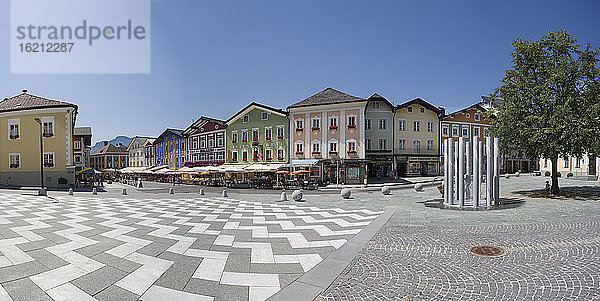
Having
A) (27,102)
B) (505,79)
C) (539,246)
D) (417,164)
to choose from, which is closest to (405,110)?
(417,164)

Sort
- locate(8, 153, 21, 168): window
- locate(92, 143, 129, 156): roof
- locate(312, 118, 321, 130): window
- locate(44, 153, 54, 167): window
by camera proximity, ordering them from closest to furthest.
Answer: locate(44, 153, 54, 167): window < locate(8, 153, 21, 168): window < locate(312, 118, 321, 130): window < locate(92, 143, 129, 156): roof

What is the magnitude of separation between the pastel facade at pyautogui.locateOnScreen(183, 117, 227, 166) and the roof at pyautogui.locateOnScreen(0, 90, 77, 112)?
20061 mm

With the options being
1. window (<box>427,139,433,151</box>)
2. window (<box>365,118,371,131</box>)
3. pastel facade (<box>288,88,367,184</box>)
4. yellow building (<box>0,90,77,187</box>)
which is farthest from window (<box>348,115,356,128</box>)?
yellow building (<box>0,90,77,187</box>)

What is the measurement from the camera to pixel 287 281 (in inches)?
225

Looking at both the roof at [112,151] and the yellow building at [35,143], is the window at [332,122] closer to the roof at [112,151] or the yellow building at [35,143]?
the yellow building at [35,143]

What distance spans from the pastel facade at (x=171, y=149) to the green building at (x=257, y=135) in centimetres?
1647

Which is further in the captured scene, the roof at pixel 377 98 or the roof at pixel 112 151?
the roof at pixel 112 151

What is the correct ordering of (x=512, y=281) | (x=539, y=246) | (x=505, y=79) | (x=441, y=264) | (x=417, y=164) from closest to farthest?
(x=512, y=281)
(x=441, y=264)
(x=539, y=246)
(x=505, y=79)
(x=417, y=164)

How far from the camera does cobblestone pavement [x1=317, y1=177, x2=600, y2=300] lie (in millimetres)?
5062

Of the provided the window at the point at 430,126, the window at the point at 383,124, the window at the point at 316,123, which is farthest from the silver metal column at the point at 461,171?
the window at the point at 430,126

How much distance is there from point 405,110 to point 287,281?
41.5 metres

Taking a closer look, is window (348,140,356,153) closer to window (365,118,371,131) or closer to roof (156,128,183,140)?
window (365,118,371,131)

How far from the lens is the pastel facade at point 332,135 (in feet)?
121

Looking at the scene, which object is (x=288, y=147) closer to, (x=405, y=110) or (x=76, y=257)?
(x=405, y=110)
